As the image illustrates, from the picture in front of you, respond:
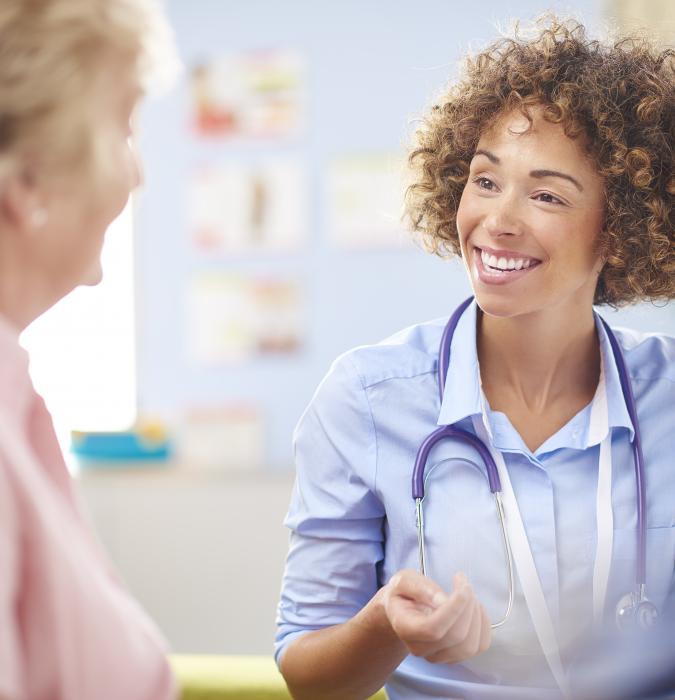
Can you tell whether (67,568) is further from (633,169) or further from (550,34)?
(550,34)

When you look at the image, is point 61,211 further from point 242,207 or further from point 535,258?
point 242,207

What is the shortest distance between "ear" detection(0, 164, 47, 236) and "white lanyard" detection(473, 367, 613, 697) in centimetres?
79

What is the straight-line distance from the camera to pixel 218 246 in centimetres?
369

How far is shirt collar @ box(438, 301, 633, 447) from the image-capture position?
1406mm

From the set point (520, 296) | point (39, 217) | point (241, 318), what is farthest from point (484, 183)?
point (241, 318)

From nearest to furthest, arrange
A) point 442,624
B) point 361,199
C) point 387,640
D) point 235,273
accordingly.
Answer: point 442,624 → point 387,640 → point 361,199 → point 235,273

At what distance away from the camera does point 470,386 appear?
143 centimetres

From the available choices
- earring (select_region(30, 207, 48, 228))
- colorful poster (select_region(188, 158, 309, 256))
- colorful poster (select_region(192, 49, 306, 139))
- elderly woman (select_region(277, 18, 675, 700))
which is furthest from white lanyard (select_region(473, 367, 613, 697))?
colorful poster (select_region(192, 49, 306, 139))

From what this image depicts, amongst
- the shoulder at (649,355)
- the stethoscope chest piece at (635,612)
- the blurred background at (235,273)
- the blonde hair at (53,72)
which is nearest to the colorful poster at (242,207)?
the blurred background at (235,273)

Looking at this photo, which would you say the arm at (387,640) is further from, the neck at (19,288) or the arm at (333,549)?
the neck at (19,288)

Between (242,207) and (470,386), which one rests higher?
(242,207)

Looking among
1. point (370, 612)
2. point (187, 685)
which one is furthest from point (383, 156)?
point (370, 612)

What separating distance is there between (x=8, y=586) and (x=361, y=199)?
2.99 meters

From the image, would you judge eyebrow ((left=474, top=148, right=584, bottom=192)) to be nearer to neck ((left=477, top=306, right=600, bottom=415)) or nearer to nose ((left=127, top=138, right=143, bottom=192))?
neck ((left=477, top=306, right=600, bottom=415))
